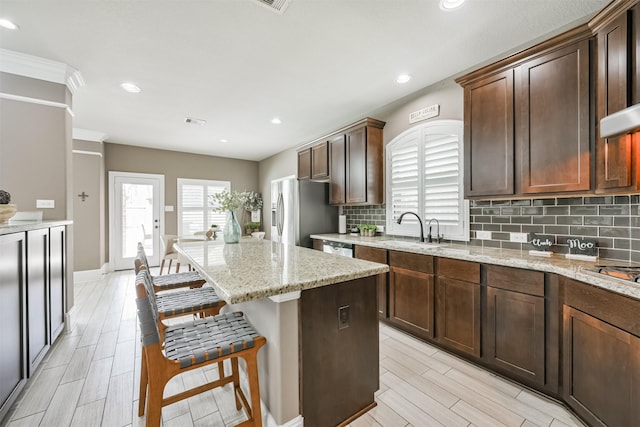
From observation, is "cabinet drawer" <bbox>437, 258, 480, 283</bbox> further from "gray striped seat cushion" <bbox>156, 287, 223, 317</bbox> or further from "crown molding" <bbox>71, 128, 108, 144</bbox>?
"crown molding" <bbox>71, 128, 108, 144</bbox>

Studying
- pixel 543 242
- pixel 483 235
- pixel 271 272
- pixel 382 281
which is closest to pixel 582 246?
pixel 543 242

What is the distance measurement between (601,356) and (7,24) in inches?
179

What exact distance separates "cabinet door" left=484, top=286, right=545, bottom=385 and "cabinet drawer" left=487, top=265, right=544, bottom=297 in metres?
0.04

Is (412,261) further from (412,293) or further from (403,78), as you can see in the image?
(403,78)

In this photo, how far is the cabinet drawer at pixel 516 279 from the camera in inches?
70.5

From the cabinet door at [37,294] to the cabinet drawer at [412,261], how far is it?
2.97 meters

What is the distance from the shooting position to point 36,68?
2.59 meters

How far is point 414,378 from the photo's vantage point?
2.02m

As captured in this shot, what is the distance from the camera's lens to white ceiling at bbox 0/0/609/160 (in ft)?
6.26

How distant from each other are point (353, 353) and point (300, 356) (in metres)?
0.37

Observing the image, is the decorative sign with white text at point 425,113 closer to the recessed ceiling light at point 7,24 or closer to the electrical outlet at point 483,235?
the electrical outlet at point 483,235

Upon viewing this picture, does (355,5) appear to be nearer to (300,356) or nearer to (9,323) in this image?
(300,356)

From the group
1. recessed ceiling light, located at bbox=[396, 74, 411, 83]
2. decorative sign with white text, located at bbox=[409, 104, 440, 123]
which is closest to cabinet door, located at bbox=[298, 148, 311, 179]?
decorative sign with white text, located at bbox=[409, 104, 440, 123]

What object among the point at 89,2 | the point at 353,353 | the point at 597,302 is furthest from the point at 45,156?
the point at 597,302
